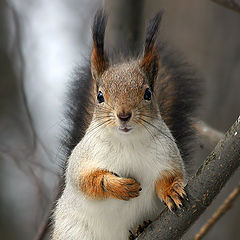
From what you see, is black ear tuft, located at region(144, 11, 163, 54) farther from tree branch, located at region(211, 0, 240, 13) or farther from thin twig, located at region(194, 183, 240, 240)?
thin twig, located at region(194, 183, 240, 240)

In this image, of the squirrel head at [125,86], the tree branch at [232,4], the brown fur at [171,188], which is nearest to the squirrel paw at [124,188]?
the brown fur at [171,188]

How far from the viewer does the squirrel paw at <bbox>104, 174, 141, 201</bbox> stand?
197 centimetres

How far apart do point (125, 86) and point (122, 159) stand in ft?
0.94

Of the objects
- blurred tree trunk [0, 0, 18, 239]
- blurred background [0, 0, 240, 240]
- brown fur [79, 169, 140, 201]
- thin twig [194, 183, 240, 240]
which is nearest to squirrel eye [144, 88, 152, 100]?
brown fur [79, 169, 140, 201]

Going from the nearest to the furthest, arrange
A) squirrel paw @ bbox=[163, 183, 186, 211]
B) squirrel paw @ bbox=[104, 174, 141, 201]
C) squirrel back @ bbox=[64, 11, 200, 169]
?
squirrel paw @ bbox=[163, 183, 186, 211]
squirrel paw @ bbox=[104, 174, 141, 201]
squirrel back @ bbox=[64, 11, 200, 169]

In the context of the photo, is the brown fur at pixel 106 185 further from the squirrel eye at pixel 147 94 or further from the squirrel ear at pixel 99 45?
the squirrel ear at pixel 99 45

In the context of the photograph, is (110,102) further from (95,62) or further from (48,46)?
(48,46)

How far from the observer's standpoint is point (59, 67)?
430cm

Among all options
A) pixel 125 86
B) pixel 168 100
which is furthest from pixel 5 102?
pixel 125 86

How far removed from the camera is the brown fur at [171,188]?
187 centimetres

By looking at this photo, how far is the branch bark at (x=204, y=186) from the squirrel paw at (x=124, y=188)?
0.14 m

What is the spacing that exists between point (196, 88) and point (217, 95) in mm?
1368

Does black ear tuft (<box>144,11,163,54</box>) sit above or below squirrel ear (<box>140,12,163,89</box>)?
above

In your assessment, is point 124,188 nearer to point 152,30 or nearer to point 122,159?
point 122,159
